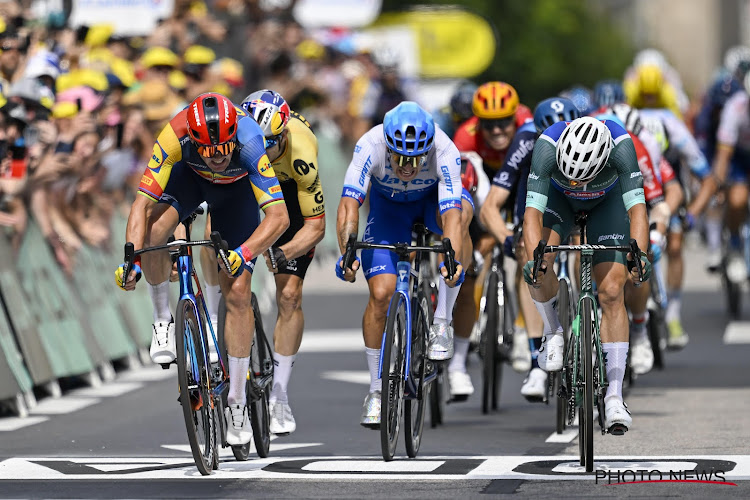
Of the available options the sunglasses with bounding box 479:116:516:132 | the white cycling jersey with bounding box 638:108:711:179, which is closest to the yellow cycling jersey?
the sunglasses with bounding box 479:116:516:132

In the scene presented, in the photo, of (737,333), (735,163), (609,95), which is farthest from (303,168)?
(735,163)

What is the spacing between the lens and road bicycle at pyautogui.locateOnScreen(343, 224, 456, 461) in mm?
9938

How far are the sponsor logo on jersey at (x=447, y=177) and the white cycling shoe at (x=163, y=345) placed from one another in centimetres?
194

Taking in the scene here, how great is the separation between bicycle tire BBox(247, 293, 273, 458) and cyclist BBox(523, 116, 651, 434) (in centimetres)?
163

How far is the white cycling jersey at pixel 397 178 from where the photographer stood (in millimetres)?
10433

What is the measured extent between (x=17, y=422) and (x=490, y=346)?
3266 mm

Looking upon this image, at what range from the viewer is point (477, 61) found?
169ft

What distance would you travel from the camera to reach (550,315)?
10.3 metres

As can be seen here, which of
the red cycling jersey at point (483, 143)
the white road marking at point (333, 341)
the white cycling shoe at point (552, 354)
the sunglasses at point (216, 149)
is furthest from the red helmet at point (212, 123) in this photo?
the white road marking at point (333, 341)

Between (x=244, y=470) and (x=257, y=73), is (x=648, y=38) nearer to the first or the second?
(x=257, y=73)

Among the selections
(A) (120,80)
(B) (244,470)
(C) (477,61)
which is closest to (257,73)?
(A) (120,80)

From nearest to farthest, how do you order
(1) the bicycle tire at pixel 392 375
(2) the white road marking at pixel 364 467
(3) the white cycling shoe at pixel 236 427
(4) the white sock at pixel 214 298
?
1. (2) the white road marking at pixel 364 467
2. (3) the white cycling shoe at pixel 236 427
3. (1) the bicycle tire at pixel 392 375
4. (4) the white sock at pixel 214 298

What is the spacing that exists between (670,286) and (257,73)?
1182cm

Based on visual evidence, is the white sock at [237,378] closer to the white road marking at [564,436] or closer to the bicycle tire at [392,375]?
the bicycle tire at [392,375]
